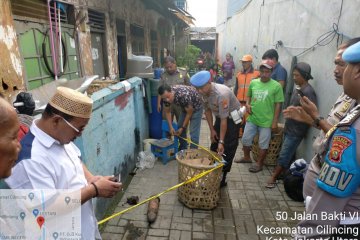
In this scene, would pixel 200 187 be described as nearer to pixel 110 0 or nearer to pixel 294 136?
pixel 294 136

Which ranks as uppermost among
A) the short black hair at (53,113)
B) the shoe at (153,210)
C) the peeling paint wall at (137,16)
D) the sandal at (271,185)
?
the peeling paint wall at (137,16)

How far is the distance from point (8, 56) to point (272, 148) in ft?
14.9

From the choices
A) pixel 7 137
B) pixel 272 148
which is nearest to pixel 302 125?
pixel 272 148

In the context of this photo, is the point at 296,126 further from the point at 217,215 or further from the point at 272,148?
the point at 217,215

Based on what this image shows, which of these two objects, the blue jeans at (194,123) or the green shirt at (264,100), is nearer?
the green shirt at (264,100)

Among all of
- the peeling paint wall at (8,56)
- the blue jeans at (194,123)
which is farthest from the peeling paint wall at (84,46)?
the blue jeans at (194,123)

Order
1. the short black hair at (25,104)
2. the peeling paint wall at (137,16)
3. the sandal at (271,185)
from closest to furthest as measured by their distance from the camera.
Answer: the short black hair at (25,104) → the sandal at (271,185) → the peeling paint wall at (137,16)

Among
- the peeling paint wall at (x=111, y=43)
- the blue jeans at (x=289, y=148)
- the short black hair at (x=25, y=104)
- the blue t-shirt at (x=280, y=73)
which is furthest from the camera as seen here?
the peeling paint wall at (x=111, y=43)

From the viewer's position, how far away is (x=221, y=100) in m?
3.49

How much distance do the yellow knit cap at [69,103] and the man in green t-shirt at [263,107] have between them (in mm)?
3336

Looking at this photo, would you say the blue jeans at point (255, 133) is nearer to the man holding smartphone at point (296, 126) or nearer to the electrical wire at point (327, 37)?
the man holding smartphone at point (296, 126)

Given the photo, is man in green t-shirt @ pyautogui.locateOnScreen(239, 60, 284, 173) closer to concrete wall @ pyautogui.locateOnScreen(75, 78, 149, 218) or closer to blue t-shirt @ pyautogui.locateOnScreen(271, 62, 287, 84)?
blue t-shirt @ pyautogui.locateOnScreen(271, 62, 287, 84)

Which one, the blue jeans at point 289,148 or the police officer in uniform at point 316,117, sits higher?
the police officer in uniform at point 316,117

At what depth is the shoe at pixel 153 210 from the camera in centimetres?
316
